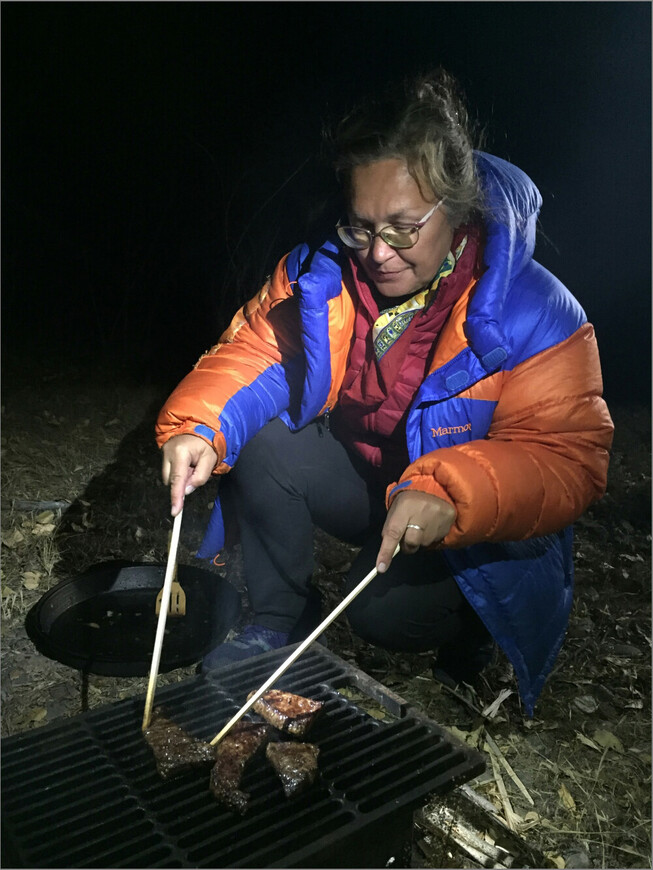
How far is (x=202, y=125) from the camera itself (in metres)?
7.89

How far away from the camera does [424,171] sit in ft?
7.89

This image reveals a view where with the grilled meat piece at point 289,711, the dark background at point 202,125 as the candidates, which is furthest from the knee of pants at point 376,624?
the dark background at point 202,125

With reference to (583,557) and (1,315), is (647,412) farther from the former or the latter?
(1,315)

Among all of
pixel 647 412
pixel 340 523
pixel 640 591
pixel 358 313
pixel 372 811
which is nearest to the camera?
pixel 372 811

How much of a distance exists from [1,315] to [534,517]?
27.7 feet

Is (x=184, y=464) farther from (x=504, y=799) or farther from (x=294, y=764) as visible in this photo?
(x=504, y=799)

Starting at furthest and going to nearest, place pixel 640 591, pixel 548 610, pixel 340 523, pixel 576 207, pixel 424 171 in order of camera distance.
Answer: pixel 576 207 < pixel 640 591 < pixel 340 523 < pixel 548 610 < pixel 424 171

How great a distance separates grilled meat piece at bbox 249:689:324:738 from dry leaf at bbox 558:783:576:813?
120 cm

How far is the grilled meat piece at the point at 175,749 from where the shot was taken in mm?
1958

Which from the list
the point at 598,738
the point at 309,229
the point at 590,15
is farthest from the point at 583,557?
the point at 590,15

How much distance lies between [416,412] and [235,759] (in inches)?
55.8

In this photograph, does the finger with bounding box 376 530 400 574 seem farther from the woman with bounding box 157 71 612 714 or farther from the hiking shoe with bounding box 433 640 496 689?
the hiking shoe with bounding box 433 640 496 689

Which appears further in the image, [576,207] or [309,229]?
[576,207]

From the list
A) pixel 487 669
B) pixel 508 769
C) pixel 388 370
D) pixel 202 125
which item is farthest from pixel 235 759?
pixel 202 125
